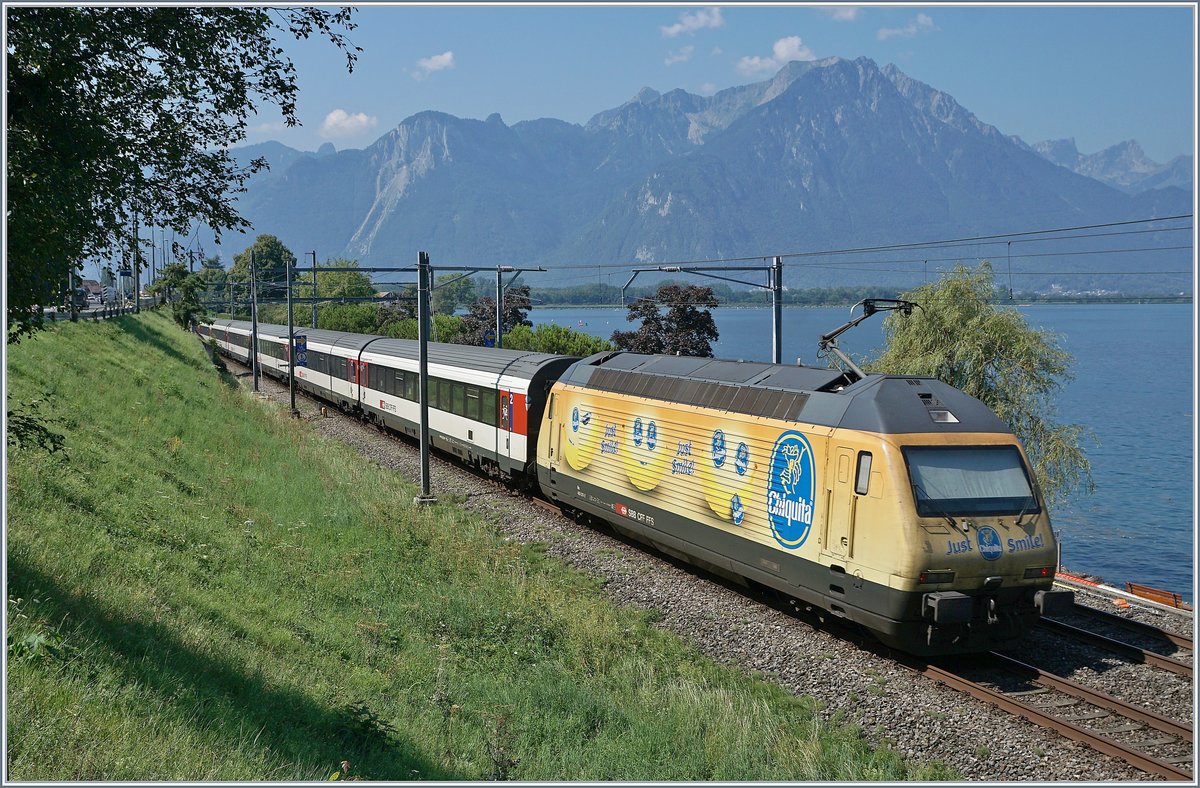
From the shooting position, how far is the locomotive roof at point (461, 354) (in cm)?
2358

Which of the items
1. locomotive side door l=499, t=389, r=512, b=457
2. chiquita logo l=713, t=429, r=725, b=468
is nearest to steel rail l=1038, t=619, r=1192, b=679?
chiquita logo l=713, t=429, r=725, b=468

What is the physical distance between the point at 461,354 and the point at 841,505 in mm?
18243

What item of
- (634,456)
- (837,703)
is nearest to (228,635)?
(837,703)

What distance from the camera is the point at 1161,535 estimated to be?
4431 centimetres

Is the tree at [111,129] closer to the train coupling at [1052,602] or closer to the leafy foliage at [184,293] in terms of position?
the train coupling at [1052,602]

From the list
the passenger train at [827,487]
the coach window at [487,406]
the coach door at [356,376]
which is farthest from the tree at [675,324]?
the passenger train at [827,487]

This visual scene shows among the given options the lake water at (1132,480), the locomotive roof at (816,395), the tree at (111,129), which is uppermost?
the tree at (111,129)

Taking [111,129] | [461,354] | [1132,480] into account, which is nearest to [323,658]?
[111,129]

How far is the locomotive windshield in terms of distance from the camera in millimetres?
11750

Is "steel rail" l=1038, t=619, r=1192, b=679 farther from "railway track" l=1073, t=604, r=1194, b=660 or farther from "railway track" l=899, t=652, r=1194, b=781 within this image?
"railway track" l=899, t=652, r=1194, b=781

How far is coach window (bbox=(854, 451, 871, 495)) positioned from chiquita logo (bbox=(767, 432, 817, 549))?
0.81 meters

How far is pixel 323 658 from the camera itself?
37.0 feet

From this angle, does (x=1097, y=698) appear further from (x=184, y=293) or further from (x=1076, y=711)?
(x=184, y=293)

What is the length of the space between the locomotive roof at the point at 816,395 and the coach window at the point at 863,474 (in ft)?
1.16
